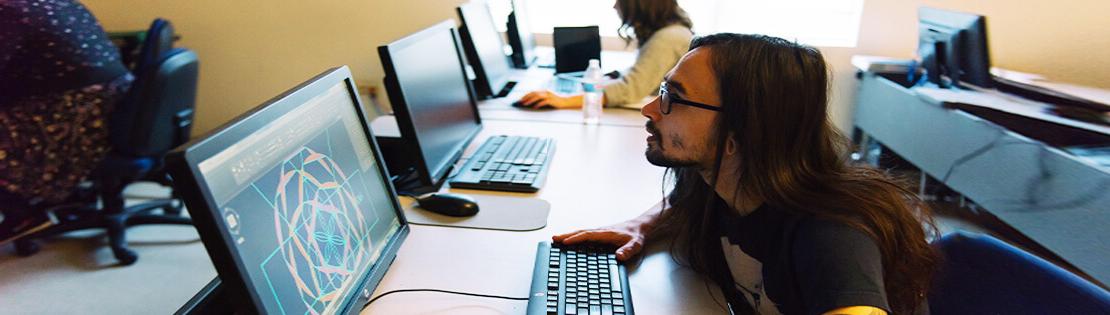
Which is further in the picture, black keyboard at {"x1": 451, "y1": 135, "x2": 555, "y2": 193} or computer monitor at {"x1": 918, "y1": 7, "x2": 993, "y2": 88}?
computer monitor at {"x1": 918, "y1": 7, "x2": 993, "y2": 88}

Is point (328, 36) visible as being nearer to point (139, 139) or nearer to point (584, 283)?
point (139, 139)

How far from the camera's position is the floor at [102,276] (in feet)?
6.54

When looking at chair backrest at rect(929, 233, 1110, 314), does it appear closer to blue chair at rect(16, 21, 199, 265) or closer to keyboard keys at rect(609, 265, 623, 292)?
keyboard keys at rect(609, 265, 623, 292)

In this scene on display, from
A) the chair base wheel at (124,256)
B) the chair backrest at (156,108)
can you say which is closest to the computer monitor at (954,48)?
the chair backrest at (156,108)

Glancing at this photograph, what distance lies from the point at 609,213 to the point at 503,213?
220mm

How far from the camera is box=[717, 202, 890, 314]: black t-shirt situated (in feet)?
2.34

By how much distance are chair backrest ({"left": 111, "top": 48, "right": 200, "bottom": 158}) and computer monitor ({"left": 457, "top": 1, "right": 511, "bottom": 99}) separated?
99 cm

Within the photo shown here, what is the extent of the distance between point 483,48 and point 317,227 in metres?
1.46

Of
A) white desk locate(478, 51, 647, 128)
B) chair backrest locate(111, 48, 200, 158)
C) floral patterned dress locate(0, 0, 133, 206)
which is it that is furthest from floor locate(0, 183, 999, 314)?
white desk locate(478, 51, 647, 128)

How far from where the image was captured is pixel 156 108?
205 cm

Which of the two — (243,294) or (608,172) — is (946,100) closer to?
(608,172)

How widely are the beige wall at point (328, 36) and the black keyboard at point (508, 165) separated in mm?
1766

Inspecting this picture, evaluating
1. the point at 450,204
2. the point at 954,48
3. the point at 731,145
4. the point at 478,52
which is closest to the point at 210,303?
the point at 450,204

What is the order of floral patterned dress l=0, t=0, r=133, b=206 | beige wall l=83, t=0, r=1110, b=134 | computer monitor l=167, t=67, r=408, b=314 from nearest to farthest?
1. computer monitor l=167, t=67, r=408, b=314
2. floral patterned dress l=0, t=0, r=133, b=206
3. beige wall l=83, t=0, r=1110, b=134
